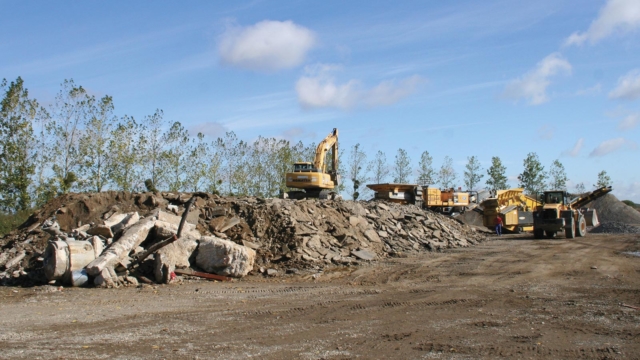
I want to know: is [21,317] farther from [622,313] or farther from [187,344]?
[622,313]

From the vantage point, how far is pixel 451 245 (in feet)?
78.4

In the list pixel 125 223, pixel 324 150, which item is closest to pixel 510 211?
pixel 324 150

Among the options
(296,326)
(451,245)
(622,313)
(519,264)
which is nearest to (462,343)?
(296,326)

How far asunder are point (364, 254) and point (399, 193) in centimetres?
1492

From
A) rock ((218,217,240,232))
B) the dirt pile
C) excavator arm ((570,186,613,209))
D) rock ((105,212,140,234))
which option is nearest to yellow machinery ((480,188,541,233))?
excavator arm ((570,186,613,209))

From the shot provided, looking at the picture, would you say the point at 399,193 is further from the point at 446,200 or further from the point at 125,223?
the point at 125,223

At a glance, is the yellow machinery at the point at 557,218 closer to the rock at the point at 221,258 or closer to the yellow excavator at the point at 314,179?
the yellow excavator at the point at 314,179

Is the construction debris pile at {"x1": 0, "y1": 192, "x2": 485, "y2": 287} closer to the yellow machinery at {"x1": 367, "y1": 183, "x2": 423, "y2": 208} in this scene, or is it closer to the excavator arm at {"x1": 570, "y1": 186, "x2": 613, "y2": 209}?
the yellow machinery at {"x1": 367, "y1": 183, "x2": 423, "y2": 208}

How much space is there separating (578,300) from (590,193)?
22180 millimetres

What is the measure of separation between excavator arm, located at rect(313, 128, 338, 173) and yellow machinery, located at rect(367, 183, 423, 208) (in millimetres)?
3736

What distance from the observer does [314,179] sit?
27.9 metres

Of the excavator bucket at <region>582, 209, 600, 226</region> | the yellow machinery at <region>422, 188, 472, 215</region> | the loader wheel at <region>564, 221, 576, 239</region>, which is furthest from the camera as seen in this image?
the yellow machinery at <region>422, 188, 472, 215</region>

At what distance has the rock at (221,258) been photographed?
14922 millimetres

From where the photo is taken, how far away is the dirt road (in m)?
7.48
